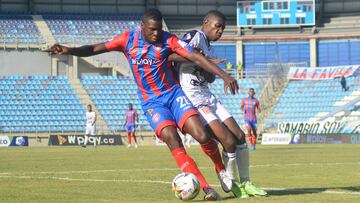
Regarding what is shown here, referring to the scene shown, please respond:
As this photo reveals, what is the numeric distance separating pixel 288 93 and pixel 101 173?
Result: 4309 cm

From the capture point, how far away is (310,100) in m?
56.6

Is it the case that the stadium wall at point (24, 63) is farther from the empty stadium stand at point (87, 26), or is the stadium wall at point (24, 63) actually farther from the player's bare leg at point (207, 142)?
the player's bare leg at point (207, 142)

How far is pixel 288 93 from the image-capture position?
2282 inches

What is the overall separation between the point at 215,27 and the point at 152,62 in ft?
3.66

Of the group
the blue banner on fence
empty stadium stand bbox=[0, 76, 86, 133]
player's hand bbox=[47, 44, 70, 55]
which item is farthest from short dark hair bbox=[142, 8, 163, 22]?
empty stadium stand bbox=[0, 76, 86, 133]

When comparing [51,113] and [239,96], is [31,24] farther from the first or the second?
[239,96]

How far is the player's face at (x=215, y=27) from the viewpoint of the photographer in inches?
442

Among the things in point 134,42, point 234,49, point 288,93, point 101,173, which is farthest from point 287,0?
point 134,42

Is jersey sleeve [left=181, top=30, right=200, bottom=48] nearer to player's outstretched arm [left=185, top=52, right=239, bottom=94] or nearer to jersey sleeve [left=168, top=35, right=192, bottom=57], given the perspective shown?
jersey sleeve [left=168, top=35, right=192, bottom=57]

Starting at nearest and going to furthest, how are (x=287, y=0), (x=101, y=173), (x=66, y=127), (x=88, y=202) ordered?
(x=88, y=202) → (x=101, y=173) → (x=66, y=127) → (x=287, y=0)

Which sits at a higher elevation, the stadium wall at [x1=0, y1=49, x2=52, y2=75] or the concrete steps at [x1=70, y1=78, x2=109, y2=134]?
the stadium wall at [x1=0, y1=49, x2=52, y2=75]

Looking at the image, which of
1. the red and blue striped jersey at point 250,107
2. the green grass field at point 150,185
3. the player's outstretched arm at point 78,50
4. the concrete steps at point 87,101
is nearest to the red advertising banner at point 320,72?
the concrete steps at point 87,101

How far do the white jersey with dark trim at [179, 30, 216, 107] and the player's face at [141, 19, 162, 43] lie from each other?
2.12 feet

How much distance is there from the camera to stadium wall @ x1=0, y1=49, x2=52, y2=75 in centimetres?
5669
